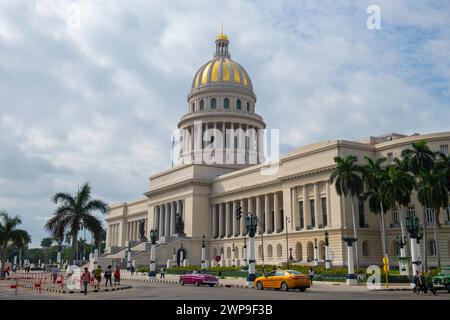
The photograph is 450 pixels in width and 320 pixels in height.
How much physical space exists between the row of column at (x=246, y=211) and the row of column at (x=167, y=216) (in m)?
7.32

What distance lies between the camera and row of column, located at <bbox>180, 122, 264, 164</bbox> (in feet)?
347

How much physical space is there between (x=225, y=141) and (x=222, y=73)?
15.3 m

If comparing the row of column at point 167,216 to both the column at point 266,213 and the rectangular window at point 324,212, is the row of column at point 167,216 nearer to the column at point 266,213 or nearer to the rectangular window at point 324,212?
the column at point 266,213

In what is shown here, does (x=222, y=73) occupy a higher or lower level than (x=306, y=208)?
higher

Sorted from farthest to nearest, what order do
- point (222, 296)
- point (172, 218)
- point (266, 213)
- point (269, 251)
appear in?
point (172, 218), point (266, 213), point (269, 251), point (222, 296)

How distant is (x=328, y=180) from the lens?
65.3m

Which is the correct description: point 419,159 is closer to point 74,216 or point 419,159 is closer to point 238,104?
point 74,216

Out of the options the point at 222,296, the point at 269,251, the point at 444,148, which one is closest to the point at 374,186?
the point at 444,148

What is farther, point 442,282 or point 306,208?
point 306,208

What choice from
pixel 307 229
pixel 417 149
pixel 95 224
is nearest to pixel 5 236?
pixel 95 224

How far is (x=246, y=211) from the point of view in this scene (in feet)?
279

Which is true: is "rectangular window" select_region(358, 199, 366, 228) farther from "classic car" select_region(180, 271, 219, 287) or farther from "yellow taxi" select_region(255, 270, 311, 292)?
"yellow taxi" select_region(255, 270, 311, 292)

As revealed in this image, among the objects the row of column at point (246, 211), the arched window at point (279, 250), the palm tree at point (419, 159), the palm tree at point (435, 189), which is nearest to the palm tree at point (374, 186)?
the palm tree at point (419, 159)

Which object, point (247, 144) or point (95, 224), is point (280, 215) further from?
point (95, 224)
